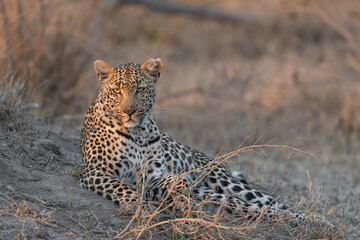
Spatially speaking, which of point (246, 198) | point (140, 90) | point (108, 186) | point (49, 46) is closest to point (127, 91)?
point (140, 90)

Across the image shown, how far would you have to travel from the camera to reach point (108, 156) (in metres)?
5.59

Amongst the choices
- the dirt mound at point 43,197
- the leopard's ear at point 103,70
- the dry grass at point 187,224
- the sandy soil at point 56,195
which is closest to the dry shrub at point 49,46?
the sandy soil at point 56,195

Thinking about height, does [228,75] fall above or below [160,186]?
below

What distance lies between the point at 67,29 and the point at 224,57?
6541 mm

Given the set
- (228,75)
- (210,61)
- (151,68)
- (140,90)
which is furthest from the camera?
(210,61)

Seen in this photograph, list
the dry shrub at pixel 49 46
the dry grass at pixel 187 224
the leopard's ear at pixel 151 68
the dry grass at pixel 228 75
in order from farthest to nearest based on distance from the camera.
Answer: the dry shrub at pixel 49 46
the dry grass at pixel 228 75
the leopard's ear at pixel 151 68
the dry grass at pixel 187 224

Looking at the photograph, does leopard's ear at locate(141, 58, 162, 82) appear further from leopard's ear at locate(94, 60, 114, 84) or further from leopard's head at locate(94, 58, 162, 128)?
leopard's ear at locate(94, 60, 114, 84)

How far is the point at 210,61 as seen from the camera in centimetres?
1523

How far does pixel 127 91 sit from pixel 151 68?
445 mm

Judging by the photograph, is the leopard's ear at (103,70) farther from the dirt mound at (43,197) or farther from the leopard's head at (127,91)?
the dirt mound at (43,197)

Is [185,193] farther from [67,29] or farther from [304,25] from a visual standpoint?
[304,25]

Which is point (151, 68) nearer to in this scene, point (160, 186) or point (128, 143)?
point (128, 143)

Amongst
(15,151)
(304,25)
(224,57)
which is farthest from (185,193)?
(304,25)

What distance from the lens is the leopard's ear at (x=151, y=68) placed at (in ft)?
18.9
